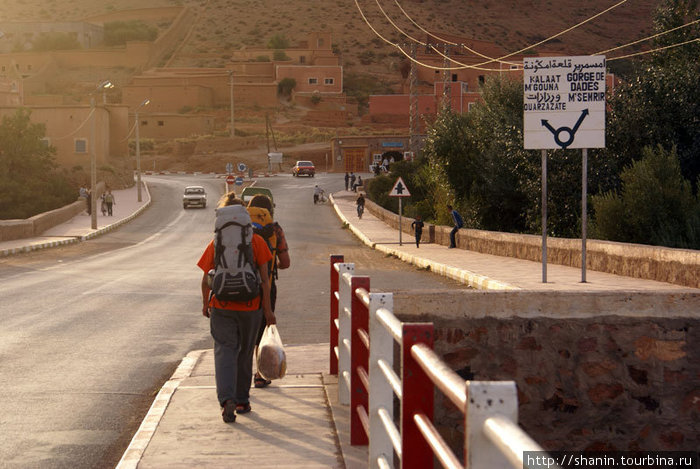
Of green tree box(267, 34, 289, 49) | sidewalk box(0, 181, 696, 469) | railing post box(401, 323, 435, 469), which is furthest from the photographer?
green tree box(267, 34, 289, 49)

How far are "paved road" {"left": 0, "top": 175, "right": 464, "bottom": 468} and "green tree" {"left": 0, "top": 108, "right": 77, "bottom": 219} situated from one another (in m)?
23.9

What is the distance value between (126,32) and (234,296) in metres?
165

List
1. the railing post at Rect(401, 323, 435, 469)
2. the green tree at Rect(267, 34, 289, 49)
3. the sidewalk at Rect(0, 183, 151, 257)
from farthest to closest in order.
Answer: the green tree at Rect(267, 34, 289, 49), the sidewalk at Rect(0, 183, 151, 257), the railing post at Rect(401, 323, 435, 469)

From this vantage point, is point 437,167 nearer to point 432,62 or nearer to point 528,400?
point 528,400

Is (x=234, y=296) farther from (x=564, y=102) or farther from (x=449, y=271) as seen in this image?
(x=449, y=271)

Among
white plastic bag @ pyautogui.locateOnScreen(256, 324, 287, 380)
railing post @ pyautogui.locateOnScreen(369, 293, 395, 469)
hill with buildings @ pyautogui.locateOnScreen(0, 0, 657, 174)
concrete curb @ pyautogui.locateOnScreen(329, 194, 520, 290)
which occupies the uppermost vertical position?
hill with buildings @ pyautogui.locateOnScreen(0, 0, 657, 174)

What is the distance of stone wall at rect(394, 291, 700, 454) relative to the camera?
7977 mm

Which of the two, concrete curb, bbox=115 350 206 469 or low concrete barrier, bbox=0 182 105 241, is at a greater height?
concrete curb, bbox=115 350 206 469

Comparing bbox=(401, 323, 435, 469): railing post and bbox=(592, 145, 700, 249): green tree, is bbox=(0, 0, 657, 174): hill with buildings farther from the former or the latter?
bbox=(401, 323, 435, 469): railing post

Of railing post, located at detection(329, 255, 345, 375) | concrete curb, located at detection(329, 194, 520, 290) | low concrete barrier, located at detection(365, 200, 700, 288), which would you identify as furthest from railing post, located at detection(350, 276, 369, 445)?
low concrete barrier, located at detection(365, 200, 700, 288)

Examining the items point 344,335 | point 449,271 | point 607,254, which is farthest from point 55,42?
point 344,335

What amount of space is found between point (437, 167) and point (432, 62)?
8272 cm

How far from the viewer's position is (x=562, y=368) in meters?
8.09

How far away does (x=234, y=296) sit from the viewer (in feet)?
24.1
